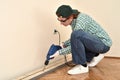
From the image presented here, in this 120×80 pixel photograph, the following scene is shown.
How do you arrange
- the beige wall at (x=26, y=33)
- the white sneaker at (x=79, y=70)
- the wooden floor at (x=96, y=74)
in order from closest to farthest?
the beige wall at (x=26, y=33), the wooden floor at (x=96, y=74), the white sneaker at (x=79, y=70)

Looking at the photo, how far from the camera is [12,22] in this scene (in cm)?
185

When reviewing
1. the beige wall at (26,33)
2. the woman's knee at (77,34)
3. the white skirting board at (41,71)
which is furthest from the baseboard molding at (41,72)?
the woman's knee at (77,34)

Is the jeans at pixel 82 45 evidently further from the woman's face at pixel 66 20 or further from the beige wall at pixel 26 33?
the beige wall at pixel 26 33

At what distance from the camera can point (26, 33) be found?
6.64 feet

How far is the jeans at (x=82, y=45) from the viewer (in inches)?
76.6

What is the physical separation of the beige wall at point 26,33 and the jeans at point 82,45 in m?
0.43

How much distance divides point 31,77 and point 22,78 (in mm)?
86

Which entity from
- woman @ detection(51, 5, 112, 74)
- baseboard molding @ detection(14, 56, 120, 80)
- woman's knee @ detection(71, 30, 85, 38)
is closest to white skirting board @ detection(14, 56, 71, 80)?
baseboard molding @ detection(14, 56, 120, 80)

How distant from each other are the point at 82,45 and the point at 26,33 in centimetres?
57

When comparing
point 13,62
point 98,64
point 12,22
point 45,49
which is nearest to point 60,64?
point 45,49

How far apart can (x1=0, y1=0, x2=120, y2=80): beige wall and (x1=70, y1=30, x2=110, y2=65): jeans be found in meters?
0.43

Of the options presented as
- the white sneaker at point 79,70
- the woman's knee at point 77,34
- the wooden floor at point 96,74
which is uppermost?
the woman's knee at point 77,34

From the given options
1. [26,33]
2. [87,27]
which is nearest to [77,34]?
[87,27]

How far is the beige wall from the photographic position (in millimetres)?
1809
